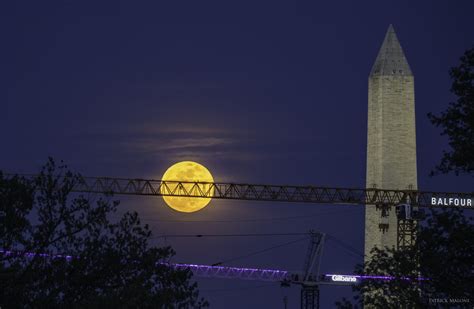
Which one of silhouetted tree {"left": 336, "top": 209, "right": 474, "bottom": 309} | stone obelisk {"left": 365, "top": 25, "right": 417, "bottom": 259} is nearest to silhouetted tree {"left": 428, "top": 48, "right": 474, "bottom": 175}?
silhouetted tree {"left": 336, "top": 209, "right": 474, "bottom": 309}

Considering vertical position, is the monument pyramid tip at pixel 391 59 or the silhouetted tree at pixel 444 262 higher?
the monument pyramid tip at pixel 391 59

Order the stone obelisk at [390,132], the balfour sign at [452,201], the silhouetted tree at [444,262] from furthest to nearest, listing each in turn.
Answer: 1. the balfour sign at [452,201]
2. the stone obelisk at [390,132]
3. the silhouetted tree at [444,262]

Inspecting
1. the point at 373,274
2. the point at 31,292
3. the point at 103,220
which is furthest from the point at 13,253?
the point at 373,274

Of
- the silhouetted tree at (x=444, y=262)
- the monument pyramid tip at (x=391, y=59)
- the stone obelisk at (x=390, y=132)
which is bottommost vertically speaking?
the silhouetted tree at (x=444, y=262)

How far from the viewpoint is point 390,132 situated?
347 ft

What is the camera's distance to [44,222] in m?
41.0

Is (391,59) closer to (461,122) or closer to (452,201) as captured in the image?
(452,201)

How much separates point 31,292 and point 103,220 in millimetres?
4547

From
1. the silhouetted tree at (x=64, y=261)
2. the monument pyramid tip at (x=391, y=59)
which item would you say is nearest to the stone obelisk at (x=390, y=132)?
the monument pyramid tip at (x=391, y=59)

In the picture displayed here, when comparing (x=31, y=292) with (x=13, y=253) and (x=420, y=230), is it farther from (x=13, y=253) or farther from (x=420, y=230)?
(x=420, y=230)

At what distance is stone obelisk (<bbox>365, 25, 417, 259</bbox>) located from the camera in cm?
10588

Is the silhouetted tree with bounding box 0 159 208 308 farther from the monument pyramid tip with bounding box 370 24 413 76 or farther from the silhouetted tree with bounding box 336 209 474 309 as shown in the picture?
the monument pyramid tip with bounding box 370 24 413 76

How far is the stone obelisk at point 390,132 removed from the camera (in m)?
106

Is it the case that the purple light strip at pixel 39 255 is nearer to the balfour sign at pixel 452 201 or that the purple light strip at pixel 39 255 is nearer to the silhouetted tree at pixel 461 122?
the silhouetted tree at pixel 461 122
